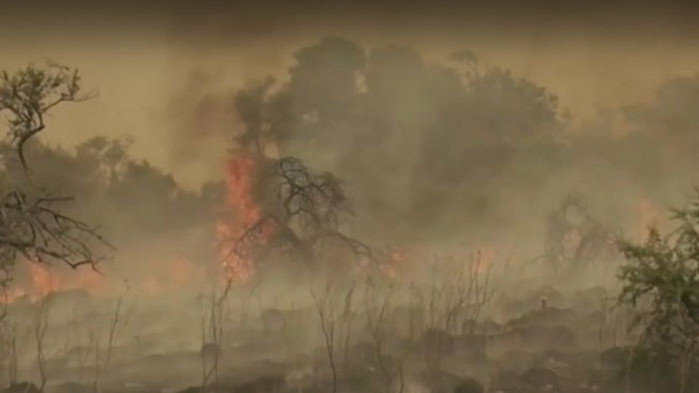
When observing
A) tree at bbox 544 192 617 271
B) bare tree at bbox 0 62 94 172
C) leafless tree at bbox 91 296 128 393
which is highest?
bare tree at bbox 0 62 94 172

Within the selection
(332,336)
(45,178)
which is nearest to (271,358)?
(332,336)

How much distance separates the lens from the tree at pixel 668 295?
468 cm

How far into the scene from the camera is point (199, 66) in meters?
5.09

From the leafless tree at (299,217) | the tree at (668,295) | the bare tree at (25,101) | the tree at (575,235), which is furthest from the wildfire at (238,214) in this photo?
the tree at (668,295)

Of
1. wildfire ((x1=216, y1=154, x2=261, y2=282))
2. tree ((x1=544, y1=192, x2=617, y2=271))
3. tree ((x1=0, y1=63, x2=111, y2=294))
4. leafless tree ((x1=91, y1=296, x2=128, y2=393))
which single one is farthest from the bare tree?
tree ((x1=544, y1=192, x2=617, y2=271))

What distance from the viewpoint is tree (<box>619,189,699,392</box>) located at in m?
4.68

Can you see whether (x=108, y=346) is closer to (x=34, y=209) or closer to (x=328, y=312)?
(x=34, y=209)

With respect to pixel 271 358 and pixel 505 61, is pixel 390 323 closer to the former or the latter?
pixel 271 358

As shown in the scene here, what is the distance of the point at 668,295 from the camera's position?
4680 millimetres

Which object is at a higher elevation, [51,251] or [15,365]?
[51,251]

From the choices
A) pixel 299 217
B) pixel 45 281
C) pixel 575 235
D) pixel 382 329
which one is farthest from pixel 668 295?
pixel 45 281

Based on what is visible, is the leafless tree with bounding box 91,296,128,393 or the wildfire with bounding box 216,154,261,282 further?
the wildfire with bounding box 216,154,261,282

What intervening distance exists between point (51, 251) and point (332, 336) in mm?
1290

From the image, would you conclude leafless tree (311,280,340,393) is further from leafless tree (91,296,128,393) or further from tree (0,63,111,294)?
tree (0,63,111,294)
